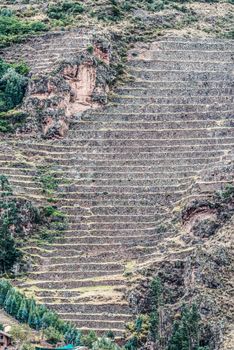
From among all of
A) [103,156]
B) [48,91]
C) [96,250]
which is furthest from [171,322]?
[48,91]

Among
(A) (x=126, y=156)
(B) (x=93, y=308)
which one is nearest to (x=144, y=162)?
(A) (x=126, y=156)

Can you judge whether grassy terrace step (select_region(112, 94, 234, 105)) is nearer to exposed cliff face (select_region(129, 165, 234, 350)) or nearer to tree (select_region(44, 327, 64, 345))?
exposed cliff face (select_region(129, 165, 234, 350))

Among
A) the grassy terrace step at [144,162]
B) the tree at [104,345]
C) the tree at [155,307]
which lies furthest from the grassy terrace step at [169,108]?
the tree at [104,345]

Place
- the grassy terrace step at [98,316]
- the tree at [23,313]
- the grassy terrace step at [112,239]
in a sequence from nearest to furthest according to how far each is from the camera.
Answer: the tree at [23,313] → the grassy terrace step at [98,316] → the grassy terrace step at [112,239]

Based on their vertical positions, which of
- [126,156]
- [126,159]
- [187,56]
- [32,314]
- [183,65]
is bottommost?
[32,314]

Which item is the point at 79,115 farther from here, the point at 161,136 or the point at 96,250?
the point at 96,250

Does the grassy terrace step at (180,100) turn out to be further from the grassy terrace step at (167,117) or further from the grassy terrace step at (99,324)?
the grassy terrace step at (99,324)

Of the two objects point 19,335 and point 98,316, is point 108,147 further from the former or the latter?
point 19,335

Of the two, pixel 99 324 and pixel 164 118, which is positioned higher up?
pixel 164 118

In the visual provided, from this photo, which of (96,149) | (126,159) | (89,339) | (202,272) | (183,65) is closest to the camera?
(89,339)
